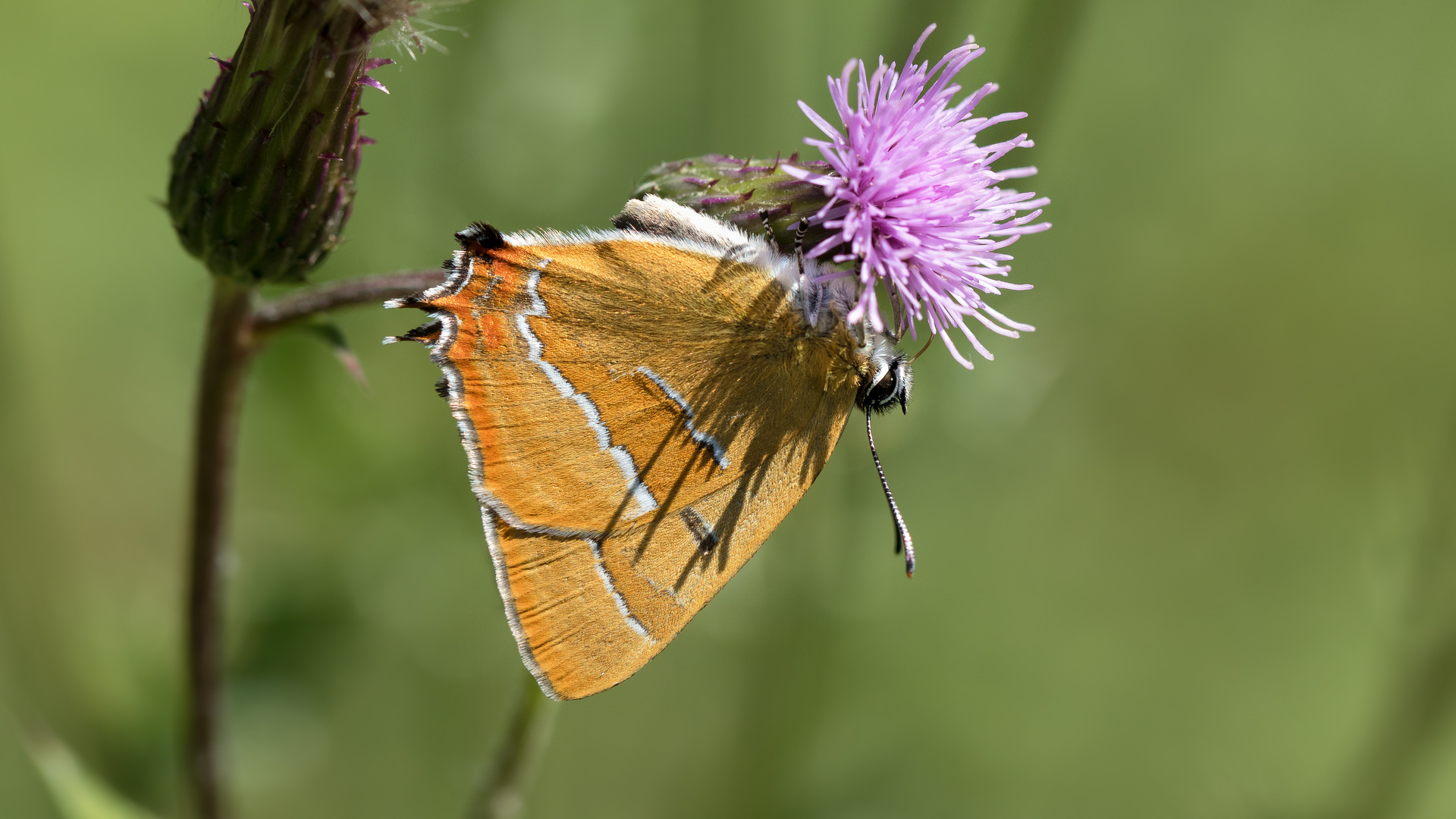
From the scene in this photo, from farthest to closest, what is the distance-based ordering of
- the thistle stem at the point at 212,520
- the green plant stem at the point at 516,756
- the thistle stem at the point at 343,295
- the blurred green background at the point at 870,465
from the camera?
the blurred green background at the point at 870,465 → the green plant stem at the point at 516,756 → the thistle stem at the point at 212,520 → the thistle stem at the point at 343,295

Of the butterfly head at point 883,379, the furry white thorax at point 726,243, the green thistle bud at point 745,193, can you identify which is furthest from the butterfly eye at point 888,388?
the green thistle bud at point 745,193

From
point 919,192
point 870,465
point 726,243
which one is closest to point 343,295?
point 726,243

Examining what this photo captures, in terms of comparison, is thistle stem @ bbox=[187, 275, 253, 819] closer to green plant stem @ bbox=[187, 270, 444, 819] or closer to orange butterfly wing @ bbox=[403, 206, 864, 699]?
green plant stem @ bbox=[187, 270, 444, 819]

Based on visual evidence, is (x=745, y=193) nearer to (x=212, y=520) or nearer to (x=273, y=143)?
(x=273, y=143)

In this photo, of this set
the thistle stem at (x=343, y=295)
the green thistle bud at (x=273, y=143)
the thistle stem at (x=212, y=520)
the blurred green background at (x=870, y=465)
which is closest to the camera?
the green thistle bud at (x=273, y=143)

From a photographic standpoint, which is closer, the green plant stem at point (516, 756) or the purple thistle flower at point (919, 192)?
the purple thistle flower at point (919, 192)

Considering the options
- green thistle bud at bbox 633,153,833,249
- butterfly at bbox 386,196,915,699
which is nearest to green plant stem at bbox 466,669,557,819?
butterfly at bbox 386,196,915,699

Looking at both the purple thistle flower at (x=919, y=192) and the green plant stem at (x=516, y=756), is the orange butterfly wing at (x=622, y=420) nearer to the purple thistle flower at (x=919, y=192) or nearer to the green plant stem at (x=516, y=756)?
the purple thistle flower at (x=919, y=192)


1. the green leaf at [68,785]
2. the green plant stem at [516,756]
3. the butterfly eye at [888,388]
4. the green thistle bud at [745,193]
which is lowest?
the green leaf at [68,785]
